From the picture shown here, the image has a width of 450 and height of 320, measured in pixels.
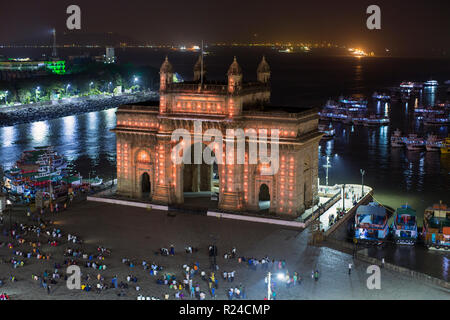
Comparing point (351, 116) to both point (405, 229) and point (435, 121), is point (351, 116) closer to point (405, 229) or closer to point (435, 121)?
point (435, 121)

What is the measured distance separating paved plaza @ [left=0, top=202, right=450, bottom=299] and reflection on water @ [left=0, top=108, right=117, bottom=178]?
117ft

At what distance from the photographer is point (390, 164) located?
404 ft

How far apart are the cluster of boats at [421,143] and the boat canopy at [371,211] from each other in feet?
218

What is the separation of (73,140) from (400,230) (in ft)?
285

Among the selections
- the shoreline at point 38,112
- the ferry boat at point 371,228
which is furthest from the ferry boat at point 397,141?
the shoreline at point 38,112

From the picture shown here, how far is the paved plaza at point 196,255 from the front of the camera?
2103 inches

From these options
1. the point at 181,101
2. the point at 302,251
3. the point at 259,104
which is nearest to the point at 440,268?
the point at 302,251

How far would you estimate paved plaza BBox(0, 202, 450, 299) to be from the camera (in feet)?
175

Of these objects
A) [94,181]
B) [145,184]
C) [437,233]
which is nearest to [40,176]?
[94,181]

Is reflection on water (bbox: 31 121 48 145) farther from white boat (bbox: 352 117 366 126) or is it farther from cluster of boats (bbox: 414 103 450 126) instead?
cluster of boats (bbox: 414 103 450 126)

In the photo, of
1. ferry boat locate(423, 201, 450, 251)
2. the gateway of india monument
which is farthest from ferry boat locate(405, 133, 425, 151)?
the gateway of india monument

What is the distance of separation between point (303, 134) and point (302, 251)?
1409cm

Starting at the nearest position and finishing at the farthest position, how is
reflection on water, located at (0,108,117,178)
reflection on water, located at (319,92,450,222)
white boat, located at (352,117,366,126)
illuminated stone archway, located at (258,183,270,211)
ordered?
illuminated stone archway, located at (258,183,270,211) < reflection on water, located at (319,92,450,222) < reflection on water, located at (0,108,117,178) < white boat, located at (352,117,366,126)

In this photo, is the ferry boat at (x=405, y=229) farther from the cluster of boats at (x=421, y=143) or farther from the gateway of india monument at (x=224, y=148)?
the cluster of boats at (x=421, y=143)
